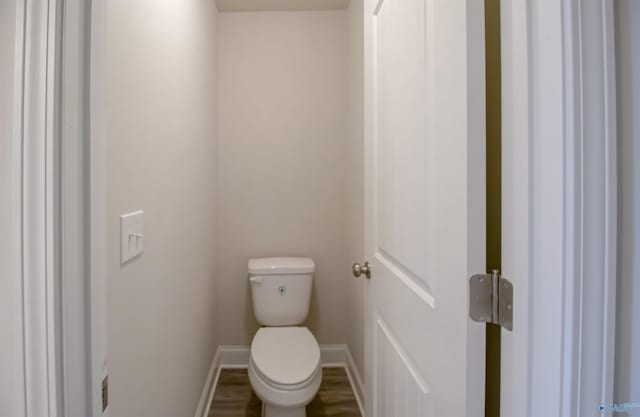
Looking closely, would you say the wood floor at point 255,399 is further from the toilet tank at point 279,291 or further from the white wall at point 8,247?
the white wall at point 8,247

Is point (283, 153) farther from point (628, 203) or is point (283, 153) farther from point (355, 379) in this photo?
point (628, 203)

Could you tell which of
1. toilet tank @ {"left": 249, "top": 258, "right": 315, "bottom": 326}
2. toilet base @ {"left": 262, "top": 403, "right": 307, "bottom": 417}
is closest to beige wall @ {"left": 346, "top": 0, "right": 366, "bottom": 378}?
toilet tank @ {"left": 249, "top": 258, "right": 315, "bottom": 326}

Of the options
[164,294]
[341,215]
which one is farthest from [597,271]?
[341,215]

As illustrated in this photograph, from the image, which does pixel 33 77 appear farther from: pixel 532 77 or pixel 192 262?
pixel 192 262

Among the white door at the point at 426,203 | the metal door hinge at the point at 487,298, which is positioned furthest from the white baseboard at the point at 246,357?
the metal door hinge at the point at 487,298

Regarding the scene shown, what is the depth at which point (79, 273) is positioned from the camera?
1.75 ft

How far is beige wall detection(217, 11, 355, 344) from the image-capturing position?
7.55ft

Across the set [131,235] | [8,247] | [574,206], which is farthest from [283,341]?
[574,206]

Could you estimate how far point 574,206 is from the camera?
448 mm

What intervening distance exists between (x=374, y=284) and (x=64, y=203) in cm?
87

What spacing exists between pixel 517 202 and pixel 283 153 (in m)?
1.94

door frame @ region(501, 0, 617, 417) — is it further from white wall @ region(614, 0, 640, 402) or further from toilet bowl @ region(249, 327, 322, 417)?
toilet bowl @ region(249, 327, 322, 417)

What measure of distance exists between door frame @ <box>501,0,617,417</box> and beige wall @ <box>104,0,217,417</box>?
83cm

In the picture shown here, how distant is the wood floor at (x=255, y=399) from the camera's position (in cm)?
193
